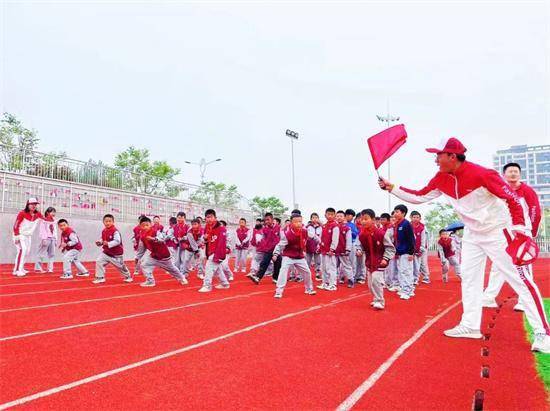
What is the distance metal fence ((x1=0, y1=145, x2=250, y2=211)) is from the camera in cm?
1516

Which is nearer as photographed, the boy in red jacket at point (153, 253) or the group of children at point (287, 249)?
the group of children at point (287, 249)

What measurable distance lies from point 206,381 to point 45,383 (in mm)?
1226

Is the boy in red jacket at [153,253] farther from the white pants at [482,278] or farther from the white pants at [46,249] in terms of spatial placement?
the white pants at [482,278]

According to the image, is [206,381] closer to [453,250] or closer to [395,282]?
[395,282]

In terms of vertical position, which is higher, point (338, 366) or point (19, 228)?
point (19, 228)

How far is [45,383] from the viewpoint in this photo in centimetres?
329

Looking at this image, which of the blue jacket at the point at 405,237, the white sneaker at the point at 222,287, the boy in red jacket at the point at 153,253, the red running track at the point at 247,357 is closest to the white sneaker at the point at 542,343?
the red running track at the point at 247,357

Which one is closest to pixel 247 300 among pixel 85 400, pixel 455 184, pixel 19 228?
pixel 455 184

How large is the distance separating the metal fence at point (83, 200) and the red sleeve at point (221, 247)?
31.4 feet

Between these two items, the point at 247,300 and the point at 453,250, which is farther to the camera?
the point at 453,250

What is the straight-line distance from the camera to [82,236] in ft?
56.0

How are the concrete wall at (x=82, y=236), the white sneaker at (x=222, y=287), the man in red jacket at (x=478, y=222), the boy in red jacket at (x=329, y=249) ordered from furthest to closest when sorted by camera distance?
the concrete wall at (x=82, y=236) → the boy in red jacket at (x=329, y=249) → the white sneaker at (x=222, y=287) → the man in red jacket at (x=478, y=222)

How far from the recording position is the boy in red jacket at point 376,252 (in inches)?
279

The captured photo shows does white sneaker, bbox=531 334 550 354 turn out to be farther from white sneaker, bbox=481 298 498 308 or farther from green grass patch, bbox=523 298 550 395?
white sneaker, bbox=481 298 498 308
